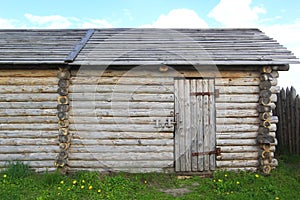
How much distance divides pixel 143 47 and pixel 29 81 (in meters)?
3.19

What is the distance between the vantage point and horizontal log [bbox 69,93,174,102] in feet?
23.5

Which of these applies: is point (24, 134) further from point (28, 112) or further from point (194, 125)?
point (194, 125)

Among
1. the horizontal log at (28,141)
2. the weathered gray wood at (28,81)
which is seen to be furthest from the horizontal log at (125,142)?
the weathered gray wood at (28,81)

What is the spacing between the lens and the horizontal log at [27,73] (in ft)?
23.6

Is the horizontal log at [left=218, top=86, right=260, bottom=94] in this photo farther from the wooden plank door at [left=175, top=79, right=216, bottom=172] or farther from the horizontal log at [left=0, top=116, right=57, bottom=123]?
the horizontal log at [left=0, top=116, right=57, bottom=123]

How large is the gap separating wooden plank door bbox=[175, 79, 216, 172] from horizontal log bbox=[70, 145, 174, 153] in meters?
0.41

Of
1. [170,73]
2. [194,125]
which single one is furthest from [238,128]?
[170,73]

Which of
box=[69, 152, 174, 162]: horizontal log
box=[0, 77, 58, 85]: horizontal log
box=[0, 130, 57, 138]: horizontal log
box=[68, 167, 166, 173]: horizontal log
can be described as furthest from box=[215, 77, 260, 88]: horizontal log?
box=[0, 130, 57, 138]: horizontal log

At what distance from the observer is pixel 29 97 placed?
7.20m

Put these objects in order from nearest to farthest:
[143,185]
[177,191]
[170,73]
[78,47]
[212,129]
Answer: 1. [177,191]
2. [143,185]
3. [170,73]
4. [212,129]
5. [78,47]

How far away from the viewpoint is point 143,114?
23.6ft

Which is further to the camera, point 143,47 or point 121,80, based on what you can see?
point 143,47

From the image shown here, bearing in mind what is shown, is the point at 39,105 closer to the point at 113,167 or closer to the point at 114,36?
the point at 113,167

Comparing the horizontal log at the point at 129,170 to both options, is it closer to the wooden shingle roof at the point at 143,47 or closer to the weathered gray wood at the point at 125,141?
the weathered gray wood at the point at 125,141
